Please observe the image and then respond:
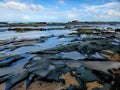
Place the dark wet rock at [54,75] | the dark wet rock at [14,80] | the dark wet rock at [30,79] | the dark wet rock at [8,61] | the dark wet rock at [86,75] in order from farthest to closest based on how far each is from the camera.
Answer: the dark wet rock at [8,61], the dark wet rock at [54,75], the dark wet rock at [86,75], the dark wet rock at [30,79], the dark wet rock at [14,80]

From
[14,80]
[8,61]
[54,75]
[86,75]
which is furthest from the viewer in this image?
[8,61]

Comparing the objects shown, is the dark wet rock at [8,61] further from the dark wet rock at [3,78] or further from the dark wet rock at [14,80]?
the dark wet rock at [14,80]

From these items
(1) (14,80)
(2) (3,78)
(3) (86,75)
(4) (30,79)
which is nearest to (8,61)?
(2) (3,78)

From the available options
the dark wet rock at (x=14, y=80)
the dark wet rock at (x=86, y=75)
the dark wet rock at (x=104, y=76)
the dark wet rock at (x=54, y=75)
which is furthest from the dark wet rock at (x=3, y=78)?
the dark wet rock at (x=104, y=76)

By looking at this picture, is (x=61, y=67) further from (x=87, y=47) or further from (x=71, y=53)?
(x=87, y=47)

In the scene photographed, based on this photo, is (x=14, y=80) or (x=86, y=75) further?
(x=86, y=75)

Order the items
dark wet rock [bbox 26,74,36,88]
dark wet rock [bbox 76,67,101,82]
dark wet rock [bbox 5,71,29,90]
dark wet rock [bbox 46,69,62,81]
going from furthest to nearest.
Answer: dark wet rock [bbox 46,69,62,81], dark wet rock [bbox 76,67,101,82], dark wet rock [bbox 26,74,36,88], dark wet rock [bbox 5,71,29,90]

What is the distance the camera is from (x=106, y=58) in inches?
441

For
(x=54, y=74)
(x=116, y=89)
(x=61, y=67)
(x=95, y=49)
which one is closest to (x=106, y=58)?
(x=95, y=49)

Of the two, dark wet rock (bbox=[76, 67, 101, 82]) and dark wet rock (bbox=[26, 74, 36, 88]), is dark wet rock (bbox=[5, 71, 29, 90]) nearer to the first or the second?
dark wet rock (bbox=[26, 74, 36, 88])

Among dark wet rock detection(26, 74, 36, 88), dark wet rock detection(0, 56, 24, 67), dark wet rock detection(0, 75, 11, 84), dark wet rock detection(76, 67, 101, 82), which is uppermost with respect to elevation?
dark wet rock detection(76, 67, 101, 82)

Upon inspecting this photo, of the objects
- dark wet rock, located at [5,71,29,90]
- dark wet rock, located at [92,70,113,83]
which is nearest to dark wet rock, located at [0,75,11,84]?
dark wet rock, located at [5,71,29,90]

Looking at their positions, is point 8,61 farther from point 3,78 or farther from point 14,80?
point 14,80

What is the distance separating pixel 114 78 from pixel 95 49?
6201 mm
